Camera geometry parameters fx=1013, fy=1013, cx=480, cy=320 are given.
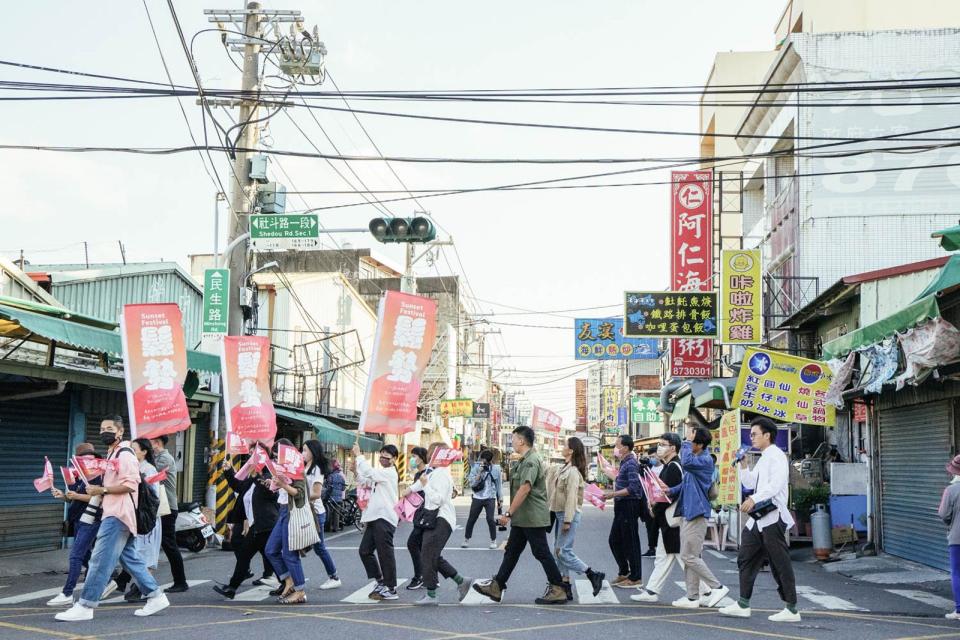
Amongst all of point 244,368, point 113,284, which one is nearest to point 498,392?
point 113,284

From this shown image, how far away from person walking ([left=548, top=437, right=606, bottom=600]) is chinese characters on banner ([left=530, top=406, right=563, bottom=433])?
25902 millimetres

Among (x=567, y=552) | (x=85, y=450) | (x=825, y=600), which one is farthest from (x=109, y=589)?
(x=825, y=600)

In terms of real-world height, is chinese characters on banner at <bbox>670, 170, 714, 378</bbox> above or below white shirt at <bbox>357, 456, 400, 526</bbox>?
above

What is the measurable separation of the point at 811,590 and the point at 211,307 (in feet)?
39.7

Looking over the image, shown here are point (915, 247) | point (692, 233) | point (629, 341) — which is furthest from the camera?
point (629, 341)

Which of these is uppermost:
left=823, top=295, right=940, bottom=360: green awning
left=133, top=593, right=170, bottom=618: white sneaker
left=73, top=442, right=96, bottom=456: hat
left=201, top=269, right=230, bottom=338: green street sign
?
left=201, top=269, right=230, bottom=338: green street sign

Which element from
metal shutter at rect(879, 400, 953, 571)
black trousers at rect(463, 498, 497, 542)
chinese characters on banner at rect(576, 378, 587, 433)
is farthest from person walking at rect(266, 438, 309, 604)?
chinese characters on banner at rect(576, 378, 587, 433)

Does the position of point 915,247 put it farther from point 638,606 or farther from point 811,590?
point 638,606

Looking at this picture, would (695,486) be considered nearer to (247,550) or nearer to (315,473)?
(315,473)

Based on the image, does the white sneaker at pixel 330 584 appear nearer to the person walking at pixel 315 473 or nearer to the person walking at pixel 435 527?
the person walking at pixel 315 473

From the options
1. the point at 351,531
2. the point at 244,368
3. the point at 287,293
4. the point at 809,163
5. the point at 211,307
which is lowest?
the point at 351,531

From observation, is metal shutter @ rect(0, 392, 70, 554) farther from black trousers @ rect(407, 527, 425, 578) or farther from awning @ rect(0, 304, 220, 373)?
black trousers @ rect(407, 527, 425, 578)

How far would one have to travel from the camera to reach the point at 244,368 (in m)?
17.4

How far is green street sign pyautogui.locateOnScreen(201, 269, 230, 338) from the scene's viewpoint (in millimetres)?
19680
